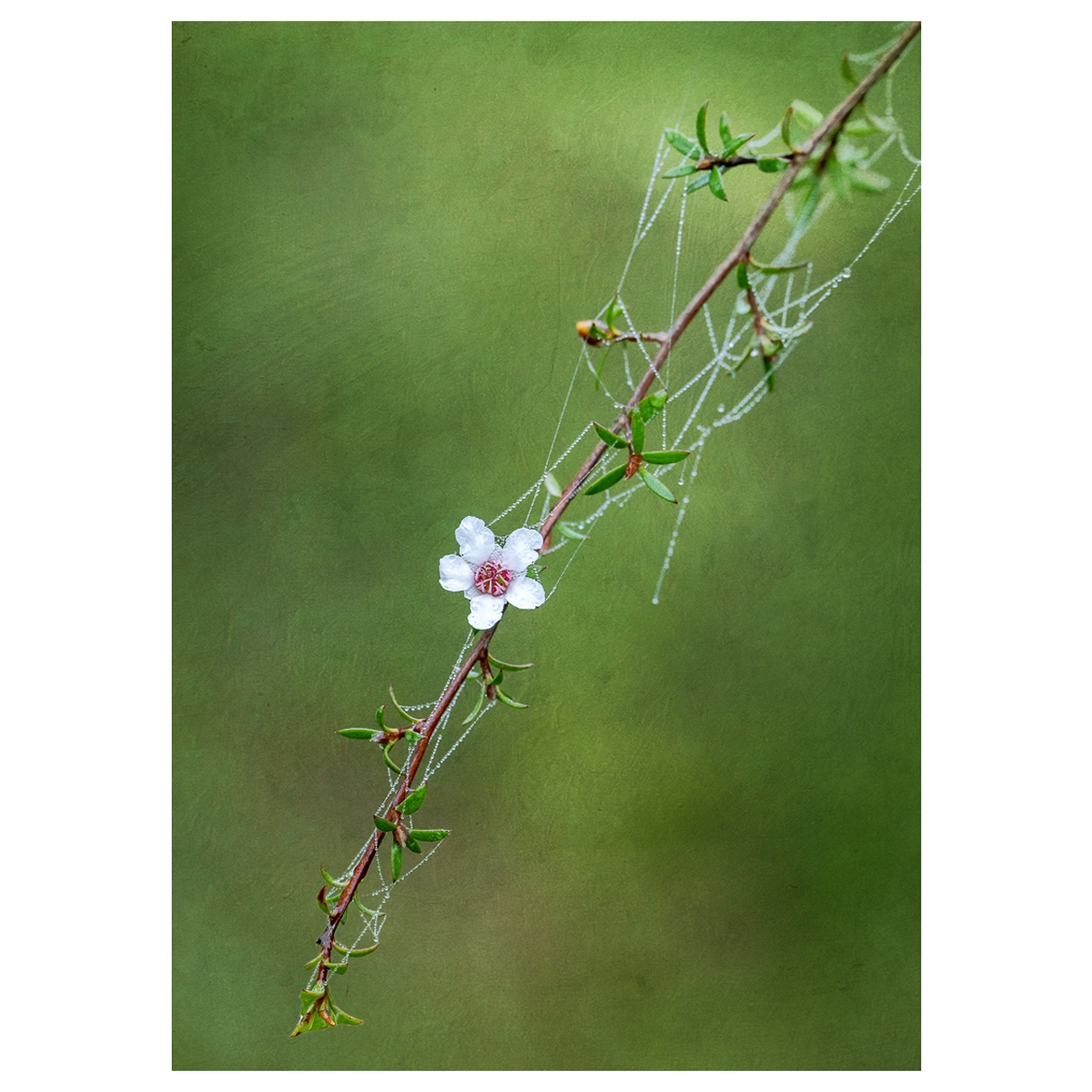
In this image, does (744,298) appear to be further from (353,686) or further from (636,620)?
(353,686)

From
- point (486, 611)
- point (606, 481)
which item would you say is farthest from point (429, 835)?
point (606, 481)

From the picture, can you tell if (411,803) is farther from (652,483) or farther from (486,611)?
(652,483)

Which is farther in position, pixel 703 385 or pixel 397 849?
pixel 703 385

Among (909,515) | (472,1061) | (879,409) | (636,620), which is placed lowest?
(472,1061)

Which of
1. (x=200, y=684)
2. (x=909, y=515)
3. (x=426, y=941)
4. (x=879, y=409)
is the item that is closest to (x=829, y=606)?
(x=909, y=515)

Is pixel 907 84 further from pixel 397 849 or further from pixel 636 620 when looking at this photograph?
pixel 397 849

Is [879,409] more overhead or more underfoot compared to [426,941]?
more overhead
